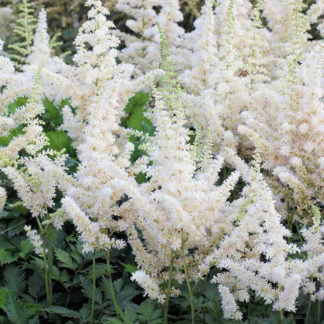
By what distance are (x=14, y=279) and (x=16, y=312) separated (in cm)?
52

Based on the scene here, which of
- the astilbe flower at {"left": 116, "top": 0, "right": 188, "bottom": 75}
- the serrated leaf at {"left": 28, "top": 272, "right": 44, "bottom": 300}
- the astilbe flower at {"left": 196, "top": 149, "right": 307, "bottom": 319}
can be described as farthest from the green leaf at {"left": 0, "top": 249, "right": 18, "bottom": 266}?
the astilbe flower at {"left": 116, "top": 0, "right": 188, "bottom": 75}

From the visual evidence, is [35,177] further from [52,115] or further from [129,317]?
[52,115]

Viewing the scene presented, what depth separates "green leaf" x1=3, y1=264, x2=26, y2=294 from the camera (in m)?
3.40

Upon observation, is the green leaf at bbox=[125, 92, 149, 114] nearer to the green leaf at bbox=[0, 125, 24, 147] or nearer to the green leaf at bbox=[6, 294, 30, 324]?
the green leaf at bbox=[0, 125, 24, 147]

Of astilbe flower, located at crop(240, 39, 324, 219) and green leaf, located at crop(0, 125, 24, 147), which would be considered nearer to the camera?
astilbe flower, located at crop(240, 39, 324, 219)

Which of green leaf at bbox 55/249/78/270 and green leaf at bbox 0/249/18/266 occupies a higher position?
green leaf at bbox 55/249/78/270

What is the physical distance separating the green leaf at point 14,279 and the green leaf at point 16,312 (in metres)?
0.41

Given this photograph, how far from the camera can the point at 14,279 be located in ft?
11.2

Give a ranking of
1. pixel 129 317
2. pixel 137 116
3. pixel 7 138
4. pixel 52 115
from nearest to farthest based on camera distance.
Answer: pixel 129 317 → pixel 7 138 → pixel 137 116 → pixel 52 115

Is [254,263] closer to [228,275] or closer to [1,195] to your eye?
[228,275]

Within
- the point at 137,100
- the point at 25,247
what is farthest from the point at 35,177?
the point at 137,100

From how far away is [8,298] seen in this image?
307cm

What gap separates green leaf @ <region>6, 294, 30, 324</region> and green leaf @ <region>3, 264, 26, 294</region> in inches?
16.2

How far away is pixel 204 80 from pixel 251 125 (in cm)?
137
